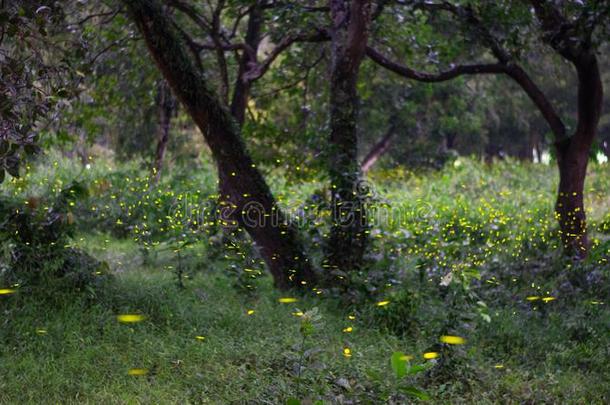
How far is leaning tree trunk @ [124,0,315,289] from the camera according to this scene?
6.78 metres

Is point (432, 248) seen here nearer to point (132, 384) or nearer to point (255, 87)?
point (255, 87)

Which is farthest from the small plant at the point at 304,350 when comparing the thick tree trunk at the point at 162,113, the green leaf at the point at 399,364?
the thick tree trunk at the point at 162,113

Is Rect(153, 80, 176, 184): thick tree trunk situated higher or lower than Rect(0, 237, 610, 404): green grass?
higher

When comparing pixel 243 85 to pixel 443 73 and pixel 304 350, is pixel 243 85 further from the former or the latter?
pixel 304 350

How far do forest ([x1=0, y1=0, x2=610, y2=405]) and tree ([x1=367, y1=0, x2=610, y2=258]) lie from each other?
0.03m

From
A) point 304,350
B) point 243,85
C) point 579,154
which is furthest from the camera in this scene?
point 243,85

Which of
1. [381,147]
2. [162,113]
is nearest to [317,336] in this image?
[162,113]

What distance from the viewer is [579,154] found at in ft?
30.9

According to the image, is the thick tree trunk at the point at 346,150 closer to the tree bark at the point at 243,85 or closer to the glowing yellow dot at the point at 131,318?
the tree bark at the point at 243,85

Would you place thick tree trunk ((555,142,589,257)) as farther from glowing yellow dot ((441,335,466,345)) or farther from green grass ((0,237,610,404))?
glowing yellow dot ((441,335,466,345))

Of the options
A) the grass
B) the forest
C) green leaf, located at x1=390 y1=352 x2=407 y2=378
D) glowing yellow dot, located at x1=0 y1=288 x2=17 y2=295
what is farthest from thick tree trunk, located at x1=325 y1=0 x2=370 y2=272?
green leaf, located at x1=390 y1=352 x2=407 y2=378

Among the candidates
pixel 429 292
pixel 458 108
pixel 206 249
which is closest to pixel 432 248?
pixel 429 292

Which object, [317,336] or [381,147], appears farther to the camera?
[381,147]

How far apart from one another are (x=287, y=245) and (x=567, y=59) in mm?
4757
